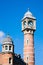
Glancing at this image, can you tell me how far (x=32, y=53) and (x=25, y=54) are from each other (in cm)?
123

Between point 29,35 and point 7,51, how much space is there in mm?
9793

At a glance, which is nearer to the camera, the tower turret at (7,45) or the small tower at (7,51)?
the small tower at (7,51)

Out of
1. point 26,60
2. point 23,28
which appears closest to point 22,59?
point 26,60

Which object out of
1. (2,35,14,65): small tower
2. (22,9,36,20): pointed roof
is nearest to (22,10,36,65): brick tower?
(22,9,36,20): pointed roof

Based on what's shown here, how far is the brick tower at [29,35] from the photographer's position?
5178 centimetres

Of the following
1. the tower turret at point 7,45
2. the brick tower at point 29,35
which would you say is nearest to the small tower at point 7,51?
the tower turret at point 7,45

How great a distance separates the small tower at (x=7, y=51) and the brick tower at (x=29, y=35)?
7750 mm

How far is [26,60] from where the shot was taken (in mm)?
51844

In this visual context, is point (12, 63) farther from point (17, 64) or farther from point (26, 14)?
point (26, 14)

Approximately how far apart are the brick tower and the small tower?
7750 mm

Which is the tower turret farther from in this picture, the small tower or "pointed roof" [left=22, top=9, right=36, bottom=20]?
"pointed roof" [left=22, top=9, right=36, bottom=20]

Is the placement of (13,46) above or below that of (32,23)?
below

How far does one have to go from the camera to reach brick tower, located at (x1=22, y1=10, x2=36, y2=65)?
51.8 m

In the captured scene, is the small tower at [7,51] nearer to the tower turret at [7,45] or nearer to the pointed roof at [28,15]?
the tower turret at [7,45]
